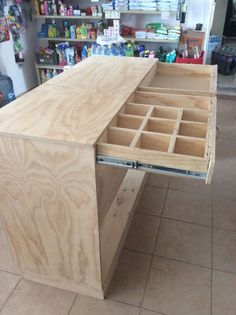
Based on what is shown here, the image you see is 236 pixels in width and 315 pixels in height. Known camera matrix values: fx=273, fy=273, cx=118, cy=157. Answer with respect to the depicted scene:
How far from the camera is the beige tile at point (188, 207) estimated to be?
1.97 meters

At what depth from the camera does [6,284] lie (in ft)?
5.03

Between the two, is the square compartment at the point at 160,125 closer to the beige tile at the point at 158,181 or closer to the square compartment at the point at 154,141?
the square compartment at the point at 154,141

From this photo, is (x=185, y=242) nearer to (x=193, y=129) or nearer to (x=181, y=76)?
(x=193, y=129)

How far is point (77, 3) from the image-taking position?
388 centimetres

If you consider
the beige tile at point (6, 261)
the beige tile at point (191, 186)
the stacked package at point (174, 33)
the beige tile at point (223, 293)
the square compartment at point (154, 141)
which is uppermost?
the stacked package at point (174, 33)

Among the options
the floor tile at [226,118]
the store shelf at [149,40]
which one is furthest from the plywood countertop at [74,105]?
the store shelf at [149,40]

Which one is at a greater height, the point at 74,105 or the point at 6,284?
the point at 74,105

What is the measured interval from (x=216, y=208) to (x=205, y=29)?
2481mm

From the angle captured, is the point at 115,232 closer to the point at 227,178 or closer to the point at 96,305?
the point at 96,305

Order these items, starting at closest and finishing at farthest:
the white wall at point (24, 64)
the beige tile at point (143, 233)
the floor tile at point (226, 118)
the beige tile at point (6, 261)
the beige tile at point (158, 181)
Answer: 1. the beige tile at point (6, 261)
2. the beige tile at point (143, 233)
3. the beige tile at point (158, 181)
4. the floor tile at point (226, 118)
5. the white wall at point (24, 64)

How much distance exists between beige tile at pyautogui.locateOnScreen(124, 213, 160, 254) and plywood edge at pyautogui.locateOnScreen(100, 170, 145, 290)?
105 mm

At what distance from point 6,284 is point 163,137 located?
1.23 meters

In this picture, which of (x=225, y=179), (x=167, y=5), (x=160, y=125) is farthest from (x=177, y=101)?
(x=167, y=5)

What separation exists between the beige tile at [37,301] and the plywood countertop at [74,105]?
939mm
